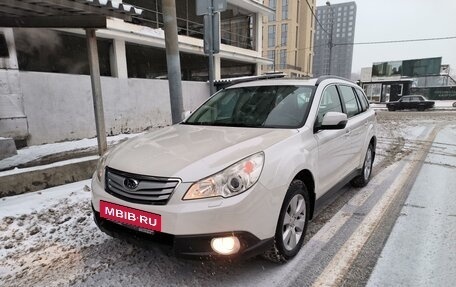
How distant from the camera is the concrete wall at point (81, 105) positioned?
8.09 m

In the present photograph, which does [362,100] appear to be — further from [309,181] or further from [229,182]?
[229,182]

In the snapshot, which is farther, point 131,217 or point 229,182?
point 131,217

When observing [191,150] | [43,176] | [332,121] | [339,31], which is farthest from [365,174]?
[339,31]

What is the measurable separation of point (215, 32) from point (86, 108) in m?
5.89

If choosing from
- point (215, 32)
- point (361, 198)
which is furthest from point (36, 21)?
point (361, 198)

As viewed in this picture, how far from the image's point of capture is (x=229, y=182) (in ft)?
7.64

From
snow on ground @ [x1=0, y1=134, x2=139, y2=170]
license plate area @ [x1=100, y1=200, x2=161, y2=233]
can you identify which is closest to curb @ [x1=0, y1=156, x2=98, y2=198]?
snow on ground @ [x1=0, y1=134, x2=139, y2=170]

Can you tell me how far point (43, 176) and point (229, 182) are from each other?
3429 millimetres

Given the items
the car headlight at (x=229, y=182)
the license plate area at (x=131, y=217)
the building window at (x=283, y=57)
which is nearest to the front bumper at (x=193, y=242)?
the license plate area at (x=131, y=217)

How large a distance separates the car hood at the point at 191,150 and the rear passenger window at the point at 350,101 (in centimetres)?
177

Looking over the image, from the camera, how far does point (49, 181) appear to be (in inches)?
182

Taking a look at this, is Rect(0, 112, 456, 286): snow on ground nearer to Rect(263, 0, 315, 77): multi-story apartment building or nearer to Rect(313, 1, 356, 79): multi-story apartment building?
Rect(313, 1, 356, 79): multi-story apartment building

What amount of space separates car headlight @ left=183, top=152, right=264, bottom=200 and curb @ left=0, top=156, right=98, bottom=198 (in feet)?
10.5

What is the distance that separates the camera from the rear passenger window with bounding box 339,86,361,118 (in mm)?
4453
